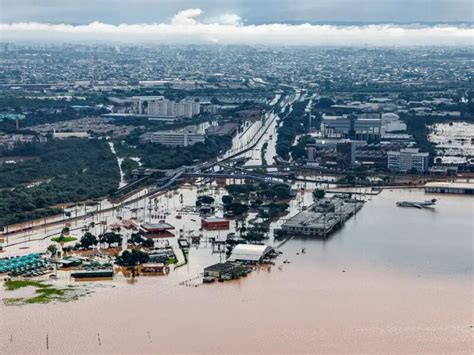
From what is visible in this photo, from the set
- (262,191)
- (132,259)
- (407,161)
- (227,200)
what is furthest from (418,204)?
(132,259)

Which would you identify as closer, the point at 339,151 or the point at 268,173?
the point at 268,173

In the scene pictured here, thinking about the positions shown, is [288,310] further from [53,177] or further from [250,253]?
[53,177]

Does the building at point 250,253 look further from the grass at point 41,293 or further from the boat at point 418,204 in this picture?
the boat at point 418,204

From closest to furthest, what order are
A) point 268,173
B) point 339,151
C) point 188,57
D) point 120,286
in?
1. point 120,286
2. point 268,173
3. point 339,151
4. point 188,57

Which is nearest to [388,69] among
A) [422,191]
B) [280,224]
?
[422,191]

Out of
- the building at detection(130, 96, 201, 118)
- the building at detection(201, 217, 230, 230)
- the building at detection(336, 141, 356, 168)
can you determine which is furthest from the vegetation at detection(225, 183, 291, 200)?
the building at detection(130, 96, 201, 118)

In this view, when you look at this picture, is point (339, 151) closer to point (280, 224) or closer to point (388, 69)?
point (280, 224)

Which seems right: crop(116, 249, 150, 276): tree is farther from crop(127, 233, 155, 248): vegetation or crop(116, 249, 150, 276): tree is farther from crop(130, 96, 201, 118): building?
crop(130, 96, 201, 118): building

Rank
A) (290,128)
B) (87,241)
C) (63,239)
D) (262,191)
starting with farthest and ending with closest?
(290,128) < (262,191) < (63,239) < (87,241)
